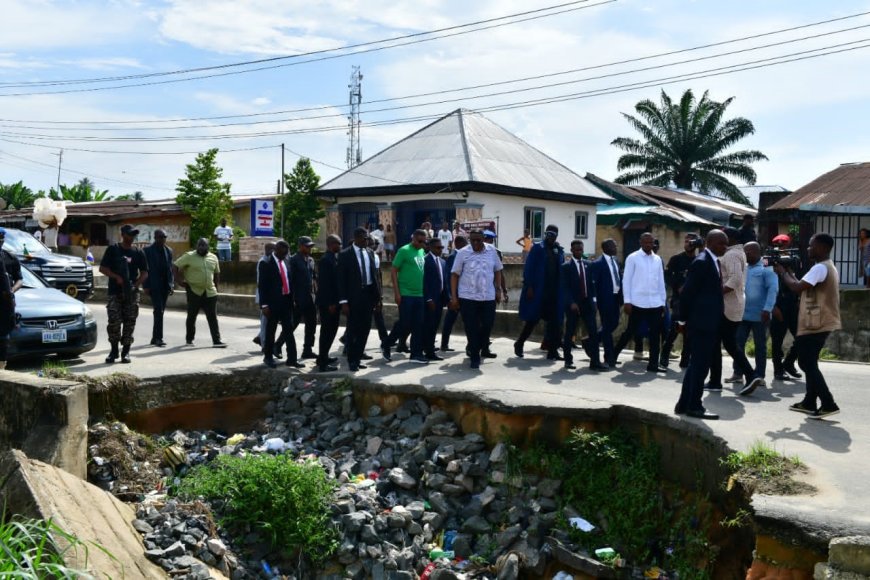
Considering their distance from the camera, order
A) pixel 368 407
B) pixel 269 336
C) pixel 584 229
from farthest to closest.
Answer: pixel 584 229
pixel 269 336
pixel 368 407

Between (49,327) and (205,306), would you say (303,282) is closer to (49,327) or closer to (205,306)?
(205,306)

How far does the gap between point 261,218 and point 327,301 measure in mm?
13753

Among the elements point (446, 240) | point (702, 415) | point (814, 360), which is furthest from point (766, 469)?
point (446, 240)

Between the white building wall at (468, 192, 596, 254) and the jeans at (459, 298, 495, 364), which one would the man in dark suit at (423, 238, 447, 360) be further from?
the white building wall at (468, 192, 596, 254)

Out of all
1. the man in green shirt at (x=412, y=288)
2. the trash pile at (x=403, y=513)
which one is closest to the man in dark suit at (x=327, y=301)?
the man in green shirt at (x=412, y=288)

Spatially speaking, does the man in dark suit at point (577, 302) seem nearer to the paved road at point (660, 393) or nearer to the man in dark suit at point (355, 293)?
the paved road at point (660, 393)

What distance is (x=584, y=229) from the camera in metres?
31.7

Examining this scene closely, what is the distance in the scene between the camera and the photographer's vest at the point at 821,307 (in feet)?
23.2

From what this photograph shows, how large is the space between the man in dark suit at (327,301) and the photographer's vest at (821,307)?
17.2 ft

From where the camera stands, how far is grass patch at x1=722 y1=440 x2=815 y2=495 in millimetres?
5145

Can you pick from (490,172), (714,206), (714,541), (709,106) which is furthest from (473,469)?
(709,106)

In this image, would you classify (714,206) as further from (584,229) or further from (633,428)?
(633,428)

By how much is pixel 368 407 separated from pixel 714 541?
4188 mm

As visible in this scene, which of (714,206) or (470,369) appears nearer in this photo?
(470,369)
